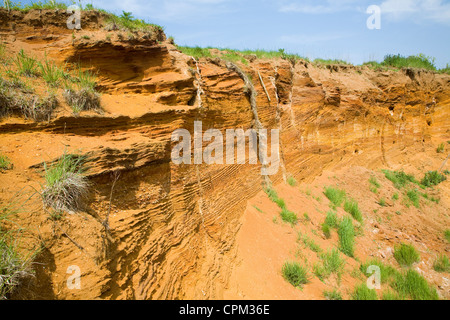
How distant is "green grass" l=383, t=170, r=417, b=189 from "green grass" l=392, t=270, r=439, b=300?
648 centimetres

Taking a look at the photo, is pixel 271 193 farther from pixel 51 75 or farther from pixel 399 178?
pixel 399 178

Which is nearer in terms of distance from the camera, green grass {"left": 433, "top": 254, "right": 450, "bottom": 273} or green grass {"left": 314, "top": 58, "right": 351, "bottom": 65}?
green grass {"left": 433, "top": 254, "right": 450, "bottom": 273}

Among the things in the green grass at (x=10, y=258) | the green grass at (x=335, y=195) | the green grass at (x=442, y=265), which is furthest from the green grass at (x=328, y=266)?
the green grass at (x=10, y=258)

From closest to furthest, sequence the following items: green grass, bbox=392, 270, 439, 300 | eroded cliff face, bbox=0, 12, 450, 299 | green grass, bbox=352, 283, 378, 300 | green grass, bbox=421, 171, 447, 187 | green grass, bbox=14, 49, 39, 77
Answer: eroded cliff face, bbox=0, 12, 450, 299 < green grass, bbox=14, 49, 39, 77 < green grass, bbox=352, 283, 378, 300 < green grass, bbox=392, 270, 439, 300 < green grass, bbox=421, 171, 447, 187

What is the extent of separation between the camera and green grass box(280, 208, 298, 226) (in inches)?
256

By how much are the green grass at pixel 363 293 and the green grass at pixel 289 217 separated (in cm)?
205

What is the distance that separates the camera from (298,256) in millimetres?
5395

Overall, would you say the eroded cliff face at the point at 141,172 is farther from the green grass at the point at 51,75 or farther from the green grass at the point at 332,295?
the green grass at the point at 332,295

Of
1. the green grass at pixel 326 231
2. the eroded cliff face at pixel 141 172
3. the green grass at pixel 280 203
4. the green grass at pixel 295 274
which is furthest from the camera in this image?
the green grass at pixel 280 203

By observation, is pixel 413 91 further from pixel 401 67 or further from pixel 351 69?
pixel 351 69

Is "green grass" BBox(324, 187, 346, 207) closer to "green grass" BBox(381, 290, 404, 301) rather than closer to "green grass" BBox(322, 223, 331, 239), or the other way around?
"green grass" BBox(322, 223, 331, 239)

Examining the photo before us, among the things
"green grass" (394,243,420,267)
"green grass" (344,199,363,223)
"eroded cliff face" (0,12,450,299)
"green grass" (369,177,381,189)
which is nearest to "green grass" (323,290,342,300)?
A: "eroded cliff face" (0,12,450,299)

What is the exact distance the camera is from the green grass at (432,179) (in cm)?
1150

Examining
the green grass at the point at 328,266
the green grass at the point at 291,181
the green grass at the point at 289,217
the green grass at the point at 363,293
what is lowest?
the green grass at the point at 363,293
